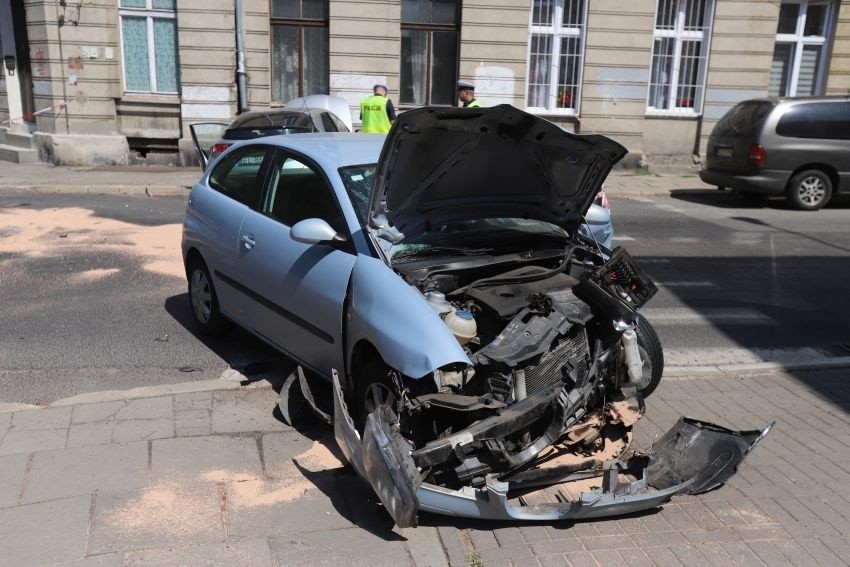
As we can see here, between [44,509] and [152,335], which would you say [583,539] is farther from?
[152,335]

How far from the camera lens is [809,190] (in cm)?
1384

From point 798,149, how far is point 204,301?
11548mm

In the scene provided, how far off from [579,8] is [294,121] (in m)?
8.85

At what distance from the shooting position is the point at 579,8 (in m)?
17.8

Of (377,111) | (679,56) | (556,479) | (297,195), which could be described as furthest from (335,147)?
(679,56)

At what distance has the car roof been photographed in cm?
495

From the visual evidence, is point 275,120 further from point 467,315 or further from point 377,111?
point 467,315

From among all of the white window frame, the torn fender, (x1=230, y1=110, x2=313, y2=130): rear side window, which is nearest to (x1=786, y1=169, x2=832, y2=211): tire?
the white window frame

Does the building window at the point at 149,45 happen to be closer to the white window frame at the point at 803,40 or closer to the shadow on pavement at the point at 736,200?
the shadow on pavement at the point at 736,200

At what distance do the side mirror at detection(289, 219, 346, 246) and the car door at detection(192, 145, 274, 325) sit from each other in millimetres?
986

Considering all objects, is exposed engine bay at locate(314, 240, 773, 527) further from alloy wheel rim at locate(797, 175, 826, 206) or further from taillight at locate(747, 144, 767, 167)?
alloy wheel rim at locate(797, 175, 826, 206)

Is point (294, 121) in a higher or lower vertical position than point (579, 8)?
lower

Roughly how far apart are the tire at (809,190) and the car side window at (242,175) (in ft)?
36.6

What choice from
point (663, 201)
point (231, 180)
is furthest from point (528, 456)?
point (663, 201)
